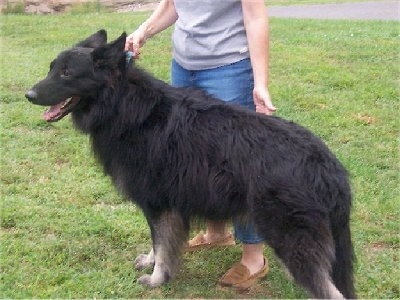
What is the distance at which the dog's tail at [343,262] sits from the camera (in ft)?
11.6

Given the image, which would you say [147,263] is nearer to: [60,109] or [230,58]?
[60,109]

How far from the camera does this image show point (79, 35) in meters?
12.1

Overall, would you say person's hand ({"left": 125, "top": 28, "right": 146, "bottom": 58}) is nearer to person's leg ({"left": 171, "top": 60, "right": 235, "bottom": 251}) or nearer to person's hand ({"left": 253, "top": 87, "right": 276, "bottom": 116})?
person's leg ({"left": 171, "top": 60, "right": 235, "bottom": 251})

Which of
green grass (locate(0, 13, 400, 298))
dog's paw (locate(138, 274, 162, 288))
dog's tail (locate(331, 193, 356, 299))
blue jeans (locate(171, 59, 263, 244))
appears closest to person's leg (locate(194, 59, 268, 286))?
blue jeans (locate(171, 59, 263, 244))

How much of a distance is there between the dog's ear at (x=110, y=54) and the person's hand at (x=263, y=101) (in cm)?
87

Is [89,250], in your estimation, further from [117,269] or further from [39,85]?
[39,85]

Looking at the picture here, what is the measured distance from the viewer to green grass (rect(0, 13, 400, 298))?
4.14 metres

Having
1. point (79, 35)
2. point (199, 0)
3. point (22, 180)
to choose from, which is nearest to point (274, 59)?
point (79, 35)

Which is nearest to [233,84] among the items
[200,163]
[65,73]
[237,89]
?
[237,89]

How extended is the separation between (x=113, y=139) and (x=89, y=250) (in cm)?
105

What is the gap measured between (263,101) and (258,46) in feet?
1.18

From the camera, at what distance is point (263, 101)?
3.83m

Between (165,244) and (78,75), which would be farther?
(165,244)

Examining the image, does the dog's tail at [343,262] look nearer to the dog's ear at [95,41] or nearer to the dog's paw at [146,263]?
the dog's paw at [146,263]
